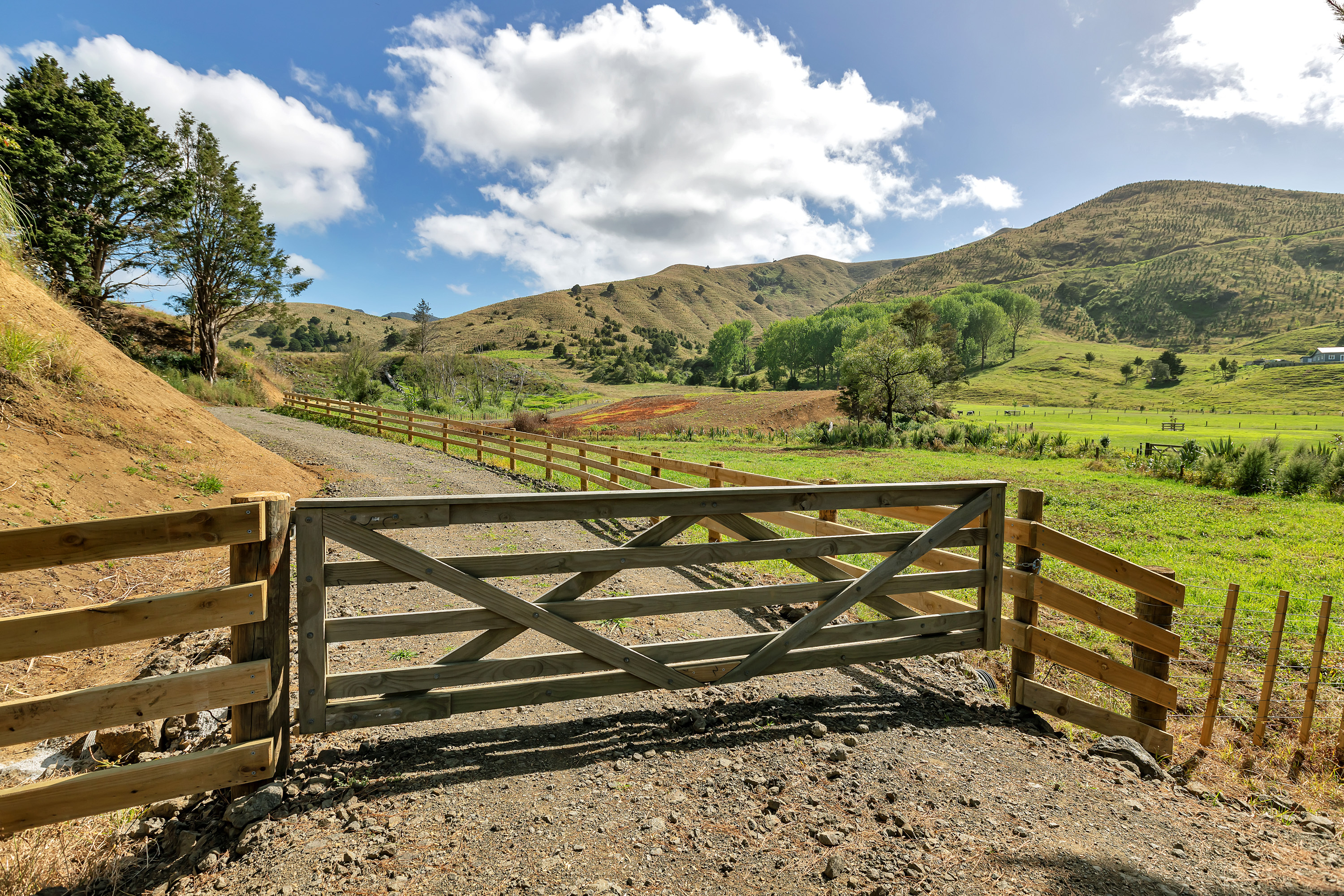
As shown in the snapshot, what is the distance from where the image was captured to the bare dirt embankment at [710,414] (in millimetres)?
39094

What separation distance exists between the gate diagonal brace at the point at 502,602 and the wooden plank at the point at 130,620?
44 centimetres

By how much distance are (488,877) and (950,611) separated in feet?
12.3

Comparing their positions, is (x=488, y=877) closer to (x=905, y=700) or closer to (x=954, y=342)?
(x=905, y=700)

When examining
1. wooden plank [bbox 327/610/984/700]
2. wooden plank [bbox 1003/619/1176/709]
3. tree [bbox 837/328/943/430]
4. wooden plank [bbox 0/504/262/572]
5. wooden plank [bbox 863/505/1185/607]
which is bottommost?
wooden plank [bbox 1003/619/1176/709]

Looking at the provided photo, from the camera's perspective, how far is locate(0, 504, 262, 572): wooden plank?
232 cm

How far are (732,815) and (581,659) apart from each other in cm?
116

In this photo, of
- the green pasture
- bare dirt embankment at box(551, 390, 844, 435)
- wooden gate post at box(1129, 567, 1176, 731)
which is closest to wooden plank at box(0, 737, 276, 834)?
wooden gate post at box(1129, 567, 1176, 731)

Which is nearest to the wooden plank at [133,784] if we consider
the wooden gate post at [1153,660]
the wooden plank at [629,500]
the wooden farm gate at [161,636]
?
the wooden farm gate at [161,636]

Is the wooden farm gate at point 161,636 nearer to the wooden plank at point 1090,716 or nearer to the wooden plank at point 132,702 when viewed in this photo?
the wooden plank at point 132,702

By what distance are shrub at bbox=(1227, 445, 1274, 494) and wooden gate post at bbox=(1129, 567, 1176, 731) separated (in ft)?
61.5

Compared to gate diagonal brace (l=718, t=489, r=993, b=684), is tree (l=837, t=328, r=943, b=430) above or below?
above

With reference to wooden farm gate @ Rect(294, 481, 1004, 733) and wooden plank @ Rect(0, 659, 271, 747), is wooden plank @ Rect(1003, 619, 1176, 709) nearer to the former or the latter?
wooden farm gate @ Rect(294, 481, 1004, 733)

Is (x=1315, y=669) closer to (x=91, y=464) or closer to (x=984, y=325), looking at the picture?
(x=91, y=464)

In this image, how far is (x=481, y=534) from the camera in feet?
29.3
